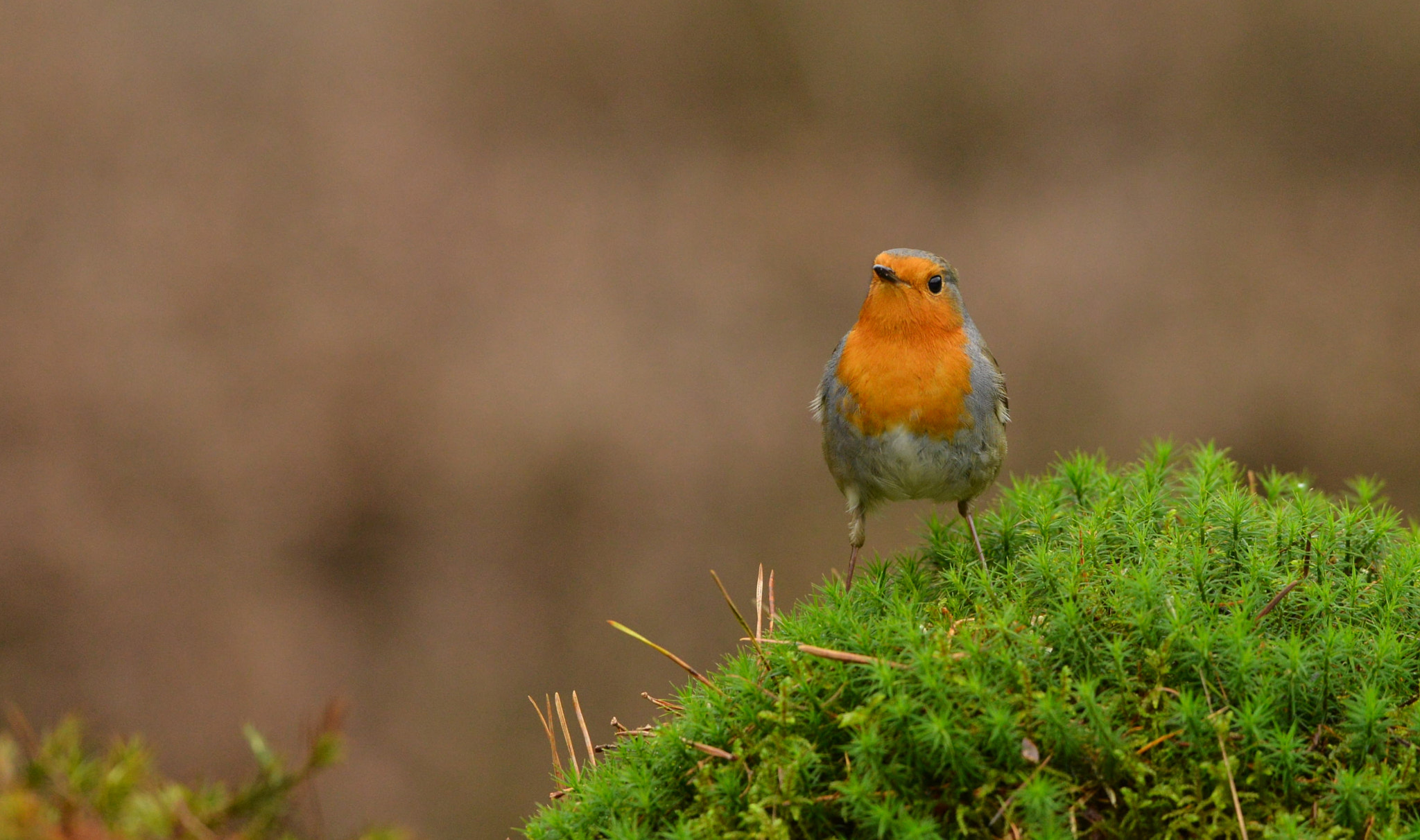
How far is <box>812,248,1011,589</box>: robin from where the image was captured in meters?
3.98

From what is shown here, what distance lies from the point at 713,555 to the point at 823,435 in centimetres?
291

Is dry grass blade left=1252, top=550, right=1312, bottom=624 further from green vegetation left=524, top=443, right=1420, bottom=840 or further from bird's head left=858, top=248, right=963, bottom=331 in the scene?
bird's head left=858, top=248, right=963, bottom=331

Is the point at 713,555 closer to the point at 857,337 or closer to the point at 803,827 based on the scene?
the point at 857,337

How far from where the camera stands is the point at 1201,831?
7.36 ft

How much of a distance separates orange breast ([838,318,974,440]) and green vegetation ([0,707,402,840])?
9.06 ft

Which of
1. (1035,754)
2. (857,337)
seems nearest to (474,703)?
(857,337)

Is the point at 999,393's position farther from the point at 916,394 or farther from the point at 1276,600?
the point at 1276,600

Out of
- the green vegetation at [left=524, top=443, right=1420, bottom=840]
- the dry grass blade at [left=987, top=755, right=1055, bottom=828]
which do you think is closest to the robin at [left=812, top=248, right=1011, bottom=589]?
the green vegetation at [left=524, top=443, right=1420, bottom=840]

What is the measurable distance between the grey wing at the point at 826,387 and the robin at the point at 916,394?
0.11 meters

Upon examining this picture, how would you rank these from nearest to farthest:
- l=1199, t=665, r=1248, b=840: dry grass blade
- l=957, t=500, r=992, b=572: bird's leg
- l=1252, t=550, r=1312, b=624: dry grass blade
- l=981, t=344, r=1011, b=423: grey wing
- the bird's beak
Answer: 1. l=1199, t=665, r=1248, b=840: dry grass blade
2. l=1252, t=550, r=1312, b=624: dry grass blade
3. l=957, t=500, r=992, b=572: bird's leg
4. the bird's beak
5. l=981, t=344, r=1011, b=423: grey wing

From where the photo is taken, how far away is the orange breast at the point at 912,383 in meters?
3.97


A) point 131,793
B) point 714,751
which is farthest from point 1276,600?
point 131,793

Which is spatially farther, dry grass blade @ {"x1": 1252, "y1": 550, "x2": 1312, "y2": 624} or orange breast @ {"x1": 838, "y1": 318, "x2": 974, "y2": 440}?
orange breast @ {"x1": 838, "y1": 318, "x2": 974, "y2": 440}

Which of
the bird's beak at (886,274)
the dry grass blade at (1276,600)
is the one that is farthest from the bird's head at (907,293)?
the dry grass blade at (1276,600)
